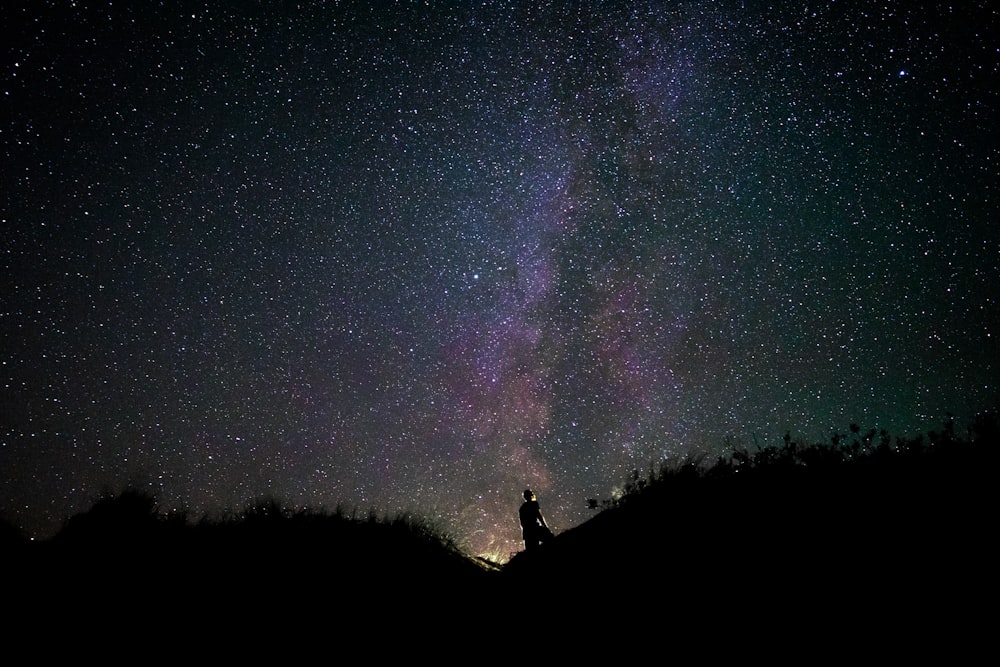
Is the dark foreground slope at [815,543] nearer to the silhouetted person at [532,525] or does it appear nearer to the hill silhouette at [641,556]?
the hill silhouette at [641,556]

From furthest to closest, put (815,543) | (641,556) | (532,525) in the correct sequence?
(532,525) < (641,556) < (815,543)

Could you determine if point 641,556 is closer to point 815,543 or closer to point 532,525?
point 815,543

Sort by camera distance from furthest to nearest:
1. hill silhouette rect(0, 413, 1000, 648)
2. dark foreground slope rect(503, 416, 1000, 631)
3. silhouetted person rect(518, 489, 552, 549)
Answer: silhouetted person rect(518, 489, 552, 549) → hill silhouette rect(0, 413, 1000, 648) → dark foreground slope rect(503, 416, 1000, 631)

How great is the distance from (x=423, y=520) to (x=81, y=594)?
5.20 metres

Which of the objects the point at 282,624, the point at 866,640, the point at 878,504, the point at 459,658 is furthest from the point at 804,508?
the point at 282,624

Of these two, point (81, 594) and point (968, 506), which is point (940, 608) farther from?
point (81, 594)

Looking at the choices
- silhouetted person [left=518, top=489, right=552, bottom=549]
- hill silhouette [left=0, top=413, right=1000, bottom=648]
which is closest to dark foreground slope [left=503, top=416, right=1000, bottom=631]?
hill silhouette [left=0, top=413, right=1000, bottom=648]

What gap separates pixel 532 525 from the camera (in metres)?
8.20

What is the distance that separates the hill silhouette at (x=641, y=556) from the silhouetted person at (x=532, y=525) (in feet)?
1.62

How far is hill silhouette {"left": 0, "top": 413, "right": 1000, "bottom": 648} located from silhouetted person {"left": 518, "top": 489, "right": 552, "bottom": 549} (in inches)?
19.4

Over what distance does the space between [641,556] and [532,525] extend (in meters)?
3.36

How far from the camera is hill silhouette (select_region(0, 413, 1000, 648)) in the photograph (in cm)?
349

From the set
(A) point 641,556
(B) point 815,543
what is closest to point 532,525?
(A) point 641,556

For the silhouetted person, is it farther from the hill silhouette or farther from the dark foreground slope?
the dark foreground slope
